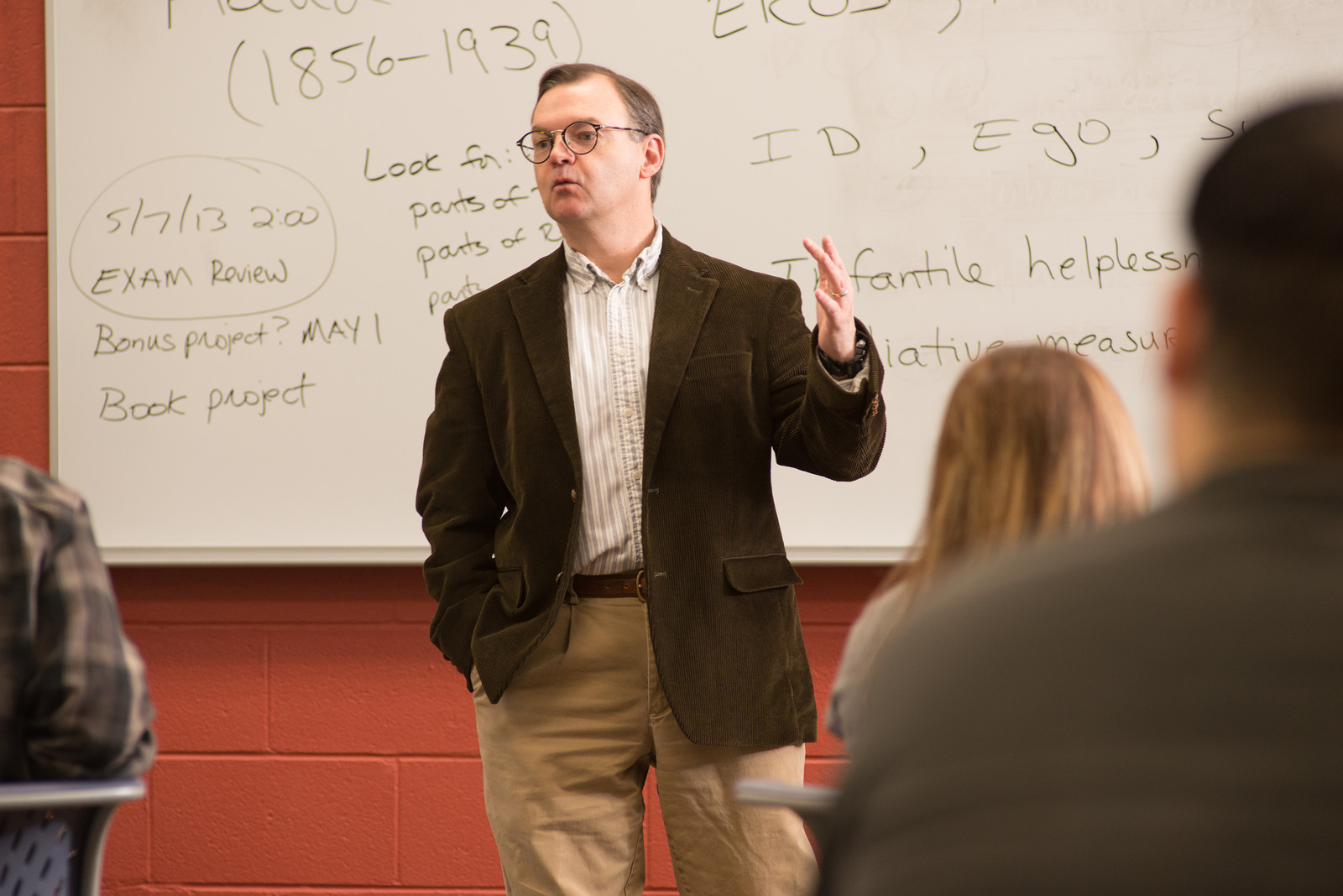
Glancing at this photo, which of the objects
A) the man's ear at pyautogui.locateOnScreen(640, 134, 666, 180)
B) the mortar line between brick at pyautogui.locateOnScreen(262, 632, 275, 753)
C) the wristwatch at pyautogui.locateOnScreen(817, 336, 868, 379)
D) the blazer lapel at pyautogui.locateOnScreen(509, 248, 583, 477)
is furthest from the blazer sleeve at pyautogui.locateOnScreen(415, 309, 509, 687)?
the mortar line between brick at pyautogui.locateOnScreen(262, 632, 275, 753)

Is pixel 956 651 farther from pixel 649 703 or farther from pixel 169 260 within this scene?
pixel 169 260

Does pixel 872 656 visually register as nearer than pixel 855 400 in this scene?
Yes

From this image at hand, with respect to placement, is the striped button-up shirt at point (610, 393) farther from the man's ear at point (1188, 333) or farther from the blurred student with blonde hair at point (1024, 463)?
the man's ear at point (1188, 333)

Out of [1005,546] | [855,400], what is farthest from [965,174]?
[1005,546]

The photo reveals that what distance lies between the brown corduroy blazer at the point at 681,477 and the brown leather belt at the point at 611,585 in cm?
4

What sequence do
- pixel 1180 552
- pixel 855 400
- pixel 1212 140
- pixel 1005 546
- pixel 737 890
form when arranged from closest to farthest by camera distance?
pixel 1180 552, pixel 1005 546, pixel 855 400, pixel 737 890, pixel 1212 140

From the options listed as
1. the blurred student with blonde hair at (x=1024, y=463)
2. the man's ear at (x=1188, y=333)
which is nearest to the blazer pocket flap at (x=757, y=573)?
the blurred student with blonde hair at (x=1024, y=463)

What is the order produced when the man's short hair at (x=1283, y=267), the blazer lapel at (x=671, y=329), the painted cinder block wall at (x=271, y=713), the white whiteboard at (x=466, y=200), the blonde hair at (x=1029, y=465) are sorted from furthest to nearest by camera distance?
the painted cinder block wall at (x=271, y=713), the white whiteboard at (x=466, y=200), the blazer lapel at (x=671, y=329), the blonde hair at (x=1029, y=465), the man's short hair at (x=1283, y=267)

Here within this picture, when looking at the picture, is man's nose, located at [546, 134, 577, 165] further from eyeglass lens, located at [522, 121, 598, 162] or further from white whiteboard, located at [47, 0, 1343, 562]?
white whiteboard, located at [47, 0, 1343, 562]

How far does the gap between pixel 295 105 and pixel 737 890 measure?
1786 mm

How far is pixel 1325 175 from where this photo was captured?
54 cm

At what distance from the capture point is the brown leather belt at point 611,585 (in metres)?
1.79

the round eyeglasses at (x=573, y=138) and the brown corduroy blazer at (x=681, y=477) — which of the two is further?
Answer: the round eyeglasses at (x=573, y=138)

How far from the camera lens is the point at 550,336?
1.87 m
